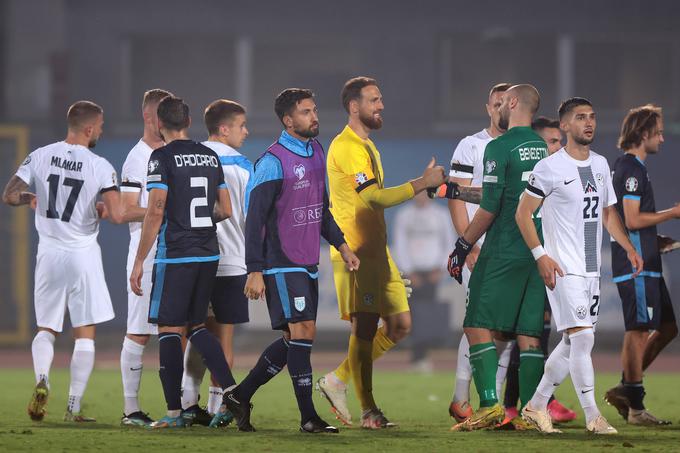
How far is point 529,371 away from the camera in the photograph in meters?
8.79

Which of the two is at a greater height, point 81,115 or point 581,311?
point 81,115

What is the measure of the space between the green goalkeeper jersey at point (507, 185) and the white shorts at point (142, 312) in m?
2.41

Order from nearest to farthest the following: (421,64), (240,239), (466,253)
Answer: (466,253) → (240,239) → (421,64)

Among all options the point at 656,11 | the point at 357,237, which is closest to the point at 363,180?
the point at 357,237

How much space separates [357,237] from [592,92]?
13.3m

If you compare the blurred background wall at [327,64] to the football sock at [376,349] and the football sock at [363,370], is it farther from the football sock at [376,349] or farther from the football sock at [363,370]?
the football sock at [363,370]

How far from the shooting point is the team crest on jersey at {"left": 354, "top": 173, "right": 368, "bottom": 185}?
8.96m

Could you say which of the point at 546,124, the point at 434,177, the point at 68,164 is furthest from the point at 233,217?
the point at 546,124

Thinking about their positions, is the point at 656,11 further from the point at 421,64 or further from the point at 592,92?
the point at 421,64

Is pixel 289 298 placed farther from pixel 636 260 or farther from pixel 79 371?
pixel 636 260

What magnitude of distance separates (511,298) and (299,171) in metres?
1.60

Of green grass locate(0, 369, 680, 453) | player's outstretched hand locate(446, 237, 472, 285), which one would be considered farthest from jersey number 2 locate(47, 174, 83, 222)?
player's outstretched hand locate(446, 237, 472, 285)

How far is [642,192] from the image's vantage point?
→ 976 cm

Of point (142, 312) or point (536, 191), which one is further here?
point (142, 312)
